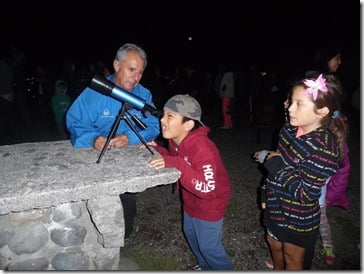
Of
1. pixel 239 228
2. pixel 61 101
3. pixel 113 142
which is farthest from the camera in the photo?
pixel 61 101

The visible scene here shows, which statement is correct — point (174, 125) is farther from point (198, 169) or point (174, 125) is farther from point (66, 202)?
point (66, 202)

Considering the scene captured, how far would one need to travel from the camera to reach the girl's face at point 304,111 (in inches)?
76.3

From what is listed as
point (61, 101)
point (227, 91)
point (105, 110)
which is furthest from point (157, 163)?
point (227, 91)

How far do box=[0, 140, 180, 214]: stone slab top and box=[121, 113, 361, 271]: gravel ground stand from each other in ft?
4.59

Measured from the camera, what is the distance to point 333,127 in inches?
78.2

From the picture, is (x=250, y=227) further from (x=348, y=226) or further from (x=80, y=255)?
(x=80, y=255)

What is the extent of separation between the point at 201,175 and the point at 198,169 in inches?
1.9

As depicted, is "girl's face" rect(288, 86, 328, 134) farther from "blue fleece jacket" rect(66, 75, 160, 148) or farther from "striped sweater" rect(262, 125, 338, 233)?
"blue fleece jacket" rect(66, 75, 160, 148)

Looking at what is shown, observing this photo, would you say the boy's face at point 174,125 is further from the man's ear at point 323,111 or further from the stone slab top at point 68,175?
the man's ear at point 323,111

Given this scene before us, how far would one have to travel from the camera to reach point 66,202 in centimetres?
193

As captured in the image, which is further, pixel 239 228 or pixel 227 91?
pixel 227 91

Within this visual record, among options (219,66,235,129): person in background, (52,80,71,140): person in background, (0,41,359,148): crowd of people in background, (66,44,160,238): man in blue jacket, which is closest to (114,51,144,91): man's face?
(66,44,160,238): man in blue jacket

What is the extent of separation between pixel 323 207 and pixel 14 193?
2483 millimetres

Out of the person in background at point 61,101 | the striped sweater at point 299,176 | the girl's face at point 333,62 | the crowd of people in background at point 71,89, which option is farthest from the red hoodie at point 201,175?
the person in background at point 61,101
